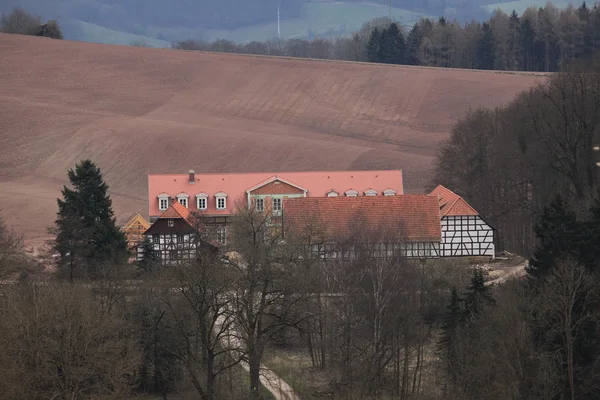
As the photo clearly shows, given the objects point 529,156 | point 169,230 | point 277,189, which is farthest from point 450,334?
point 277,189

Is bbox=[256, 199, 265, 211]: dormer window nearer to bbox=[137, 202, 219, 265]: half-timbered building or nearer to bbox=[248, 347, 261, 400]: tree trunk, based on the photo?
bbox=[137, 202, 219, 265]: half-timbered building

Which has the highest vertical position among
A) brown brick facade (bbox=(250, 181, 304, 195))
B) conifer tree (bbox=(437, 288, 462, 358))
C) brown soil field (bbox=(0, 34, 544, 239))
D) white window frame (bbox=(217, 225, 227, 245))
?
brown soil field (bbox=(0, 34, 544, 239))

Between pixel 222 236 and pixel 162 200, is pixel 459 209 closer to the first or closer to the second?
pixel 222 236

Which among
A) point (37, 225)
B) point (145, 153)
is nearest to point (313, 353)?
point (37, 225)

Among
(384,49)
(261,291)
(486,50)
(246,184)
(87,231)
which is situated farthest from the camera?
(384,49)

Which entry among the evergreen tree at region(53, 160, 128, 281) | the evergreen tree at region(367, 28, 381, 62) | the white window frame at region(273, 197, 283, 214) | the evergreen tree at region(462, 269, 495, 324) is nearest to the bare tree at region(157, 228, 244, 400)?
the evergreen tree at region(462, 269, 495, 324)

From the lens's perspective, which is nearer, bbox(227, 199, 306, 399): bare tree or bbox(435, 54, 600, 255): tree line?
bbox(227, 199, 306, 399): bare tree

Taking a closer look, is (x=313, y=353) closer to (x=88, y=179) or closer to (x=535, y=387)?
(x=535, y=387)
